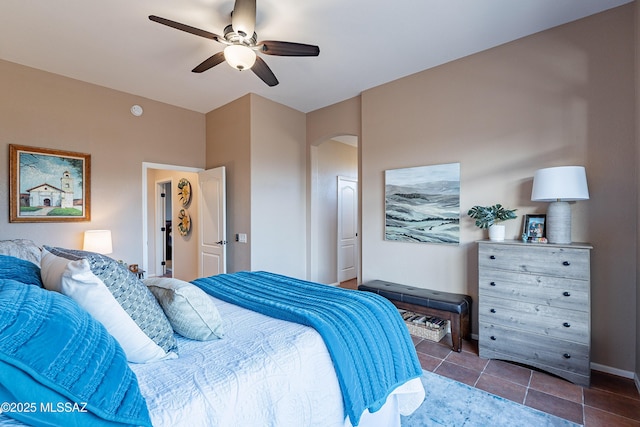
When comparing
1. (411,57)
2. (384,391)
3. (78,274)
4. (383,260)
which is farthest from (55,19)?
(383,260)

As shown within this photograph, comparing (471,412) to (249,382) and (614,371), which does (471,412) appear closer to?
(614,371)

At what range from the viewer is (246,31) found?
2.10 m

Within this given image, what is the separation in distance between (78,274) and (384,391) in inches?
54.0

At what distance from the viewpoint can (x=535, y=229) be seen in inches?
100

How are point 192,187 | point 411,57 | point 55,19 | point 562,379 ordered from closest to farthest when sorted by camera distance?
point 562,379 → point 55,19 → point 411,57 → point 192,187

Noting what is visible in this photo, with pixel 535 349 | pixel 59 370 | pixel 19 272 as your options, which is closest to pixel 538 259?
pixel 535 349

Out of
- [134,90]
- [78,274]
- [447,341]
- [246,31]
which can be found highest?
[134,90]

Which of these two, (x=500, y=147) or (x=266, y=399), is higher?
(x=500, y=147)

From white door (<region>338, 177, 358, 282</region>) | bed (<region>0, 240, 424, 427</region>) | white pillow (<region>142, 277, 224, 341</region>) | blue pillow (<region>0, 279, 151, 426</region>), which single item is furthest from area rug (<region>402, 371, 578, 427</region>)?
white door (<region>338, 177, 358, 282</region>)

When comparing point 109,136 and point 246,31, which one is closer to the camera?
point 246,31

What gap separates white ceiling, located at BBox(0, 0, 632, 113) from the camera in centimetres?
231

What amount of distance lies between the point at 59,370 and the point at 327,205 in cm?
450

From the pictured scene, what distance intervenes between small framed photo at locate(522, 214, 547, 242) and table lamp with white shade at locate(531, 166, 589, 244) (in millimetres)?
78

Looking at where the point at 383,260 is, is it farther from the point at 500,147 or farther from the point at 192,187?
the point at 192,187
